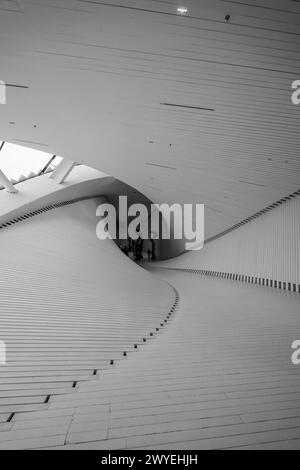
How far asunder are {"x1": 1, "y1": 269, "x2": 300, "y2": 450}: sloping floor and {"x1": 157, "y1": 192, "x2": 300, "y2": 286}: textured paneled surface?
4408 mm

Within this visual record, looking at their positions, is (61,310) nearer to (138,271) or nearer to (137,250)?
(138,271)

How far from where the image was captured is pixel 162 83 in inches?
166

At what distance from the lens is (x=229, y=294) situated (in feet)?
24.0

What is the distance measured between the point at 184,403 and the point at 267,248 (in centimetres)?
745

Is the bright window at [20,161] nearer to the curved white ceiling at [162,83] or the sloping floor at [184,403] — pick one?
the curved white ceiling at [162,83]

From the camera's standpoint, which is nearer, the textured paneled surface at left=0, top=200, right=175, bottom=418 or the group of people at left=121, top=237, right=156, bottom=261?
the textured paneled surface at left=0, top=200, right=175, bottom=418

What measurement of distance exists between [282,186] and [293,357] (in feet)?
17.4

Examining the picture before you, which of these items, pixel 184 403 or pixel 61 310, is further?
pixel 61 310

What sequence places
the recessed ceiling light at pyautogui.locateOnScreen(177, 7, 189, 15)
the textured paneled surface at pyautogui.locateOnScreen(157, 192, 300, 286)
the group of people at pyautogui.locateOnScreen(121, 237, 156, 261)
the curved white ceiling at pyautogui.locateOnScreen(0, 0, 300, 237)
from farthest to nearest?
the group of people at pyautogui.locateOnScreen(121, 237, 156, 261), the textured paneled surface at pyautogui.locateOnScreen(157, 192, 300, 286), the curved white ceiling at pyautogui.locateOnScreen(0, 0, 300, 237), the recessed ceiling light at pyautogui.locateOnScreen(177, 7, 189, 15)

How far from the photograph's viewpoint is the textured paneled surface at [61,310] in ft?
8.45

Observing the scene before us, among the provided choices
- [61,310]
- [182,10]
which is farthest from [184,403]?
[182,10]

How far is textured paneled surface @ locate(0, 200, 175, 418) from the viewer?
2574mm

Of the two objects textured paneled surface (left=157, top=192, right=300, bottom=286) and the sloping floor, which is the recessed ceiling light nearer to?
the sloping floor

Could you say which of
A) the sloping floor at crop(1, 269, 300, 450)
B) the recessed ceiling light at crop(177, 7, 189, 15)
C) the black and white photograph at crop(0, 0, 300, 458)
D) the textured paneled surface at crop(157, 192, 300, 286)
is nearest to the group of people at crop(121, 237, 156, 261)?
the textured paneled surface at crop(157, 192, 300, 286)
